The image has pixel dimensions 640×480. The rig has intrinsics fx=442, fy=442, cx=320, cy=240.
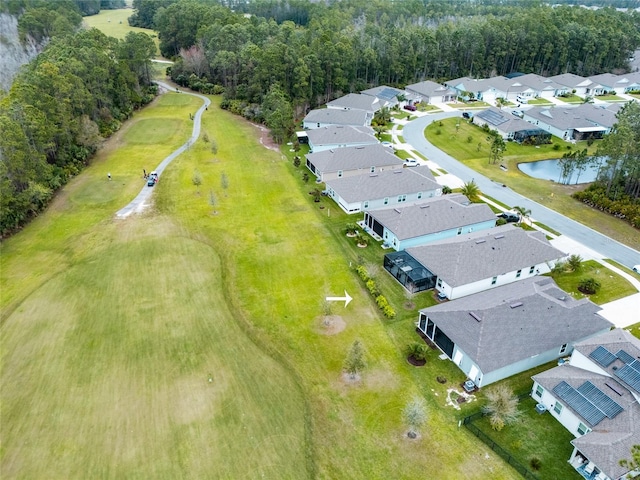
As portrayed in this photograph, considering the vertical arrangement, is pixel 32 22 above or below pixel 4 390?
above

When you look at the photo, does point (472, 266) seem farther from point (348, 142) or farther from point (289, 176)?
point (348, 142)

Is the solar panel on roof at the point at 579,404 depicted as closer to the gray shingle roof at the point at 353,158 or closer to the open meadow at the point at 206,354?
the open meadow at the point at 206,354

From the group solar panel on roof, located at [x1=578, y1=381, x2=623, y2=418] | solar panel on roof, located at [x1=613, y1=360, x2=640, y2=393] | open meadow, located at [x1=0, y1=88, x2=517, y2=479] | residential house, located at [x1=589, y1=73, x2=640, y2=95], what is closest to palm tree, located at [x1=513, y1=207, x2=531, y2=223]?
open meadow, located at [x1=0, y1=88, x2=517, y2=479]

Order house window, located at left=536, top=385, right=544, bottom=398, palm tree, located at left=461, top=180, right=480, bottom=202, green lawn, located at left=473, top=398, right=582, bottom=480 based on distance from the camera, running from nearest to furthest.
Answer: green lawn, located at left=473, top=398, right=582, bottom=480, house window, located at left=536, top=385, right=544, bottom=398, palm tree, located at left=461, top=180, right=480, bottom=202

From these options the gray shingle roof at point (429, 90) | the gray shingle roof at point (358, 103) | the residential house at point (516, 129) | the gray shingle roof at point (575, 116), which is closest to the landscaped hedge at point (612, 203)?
the residential house at point (516, 129)

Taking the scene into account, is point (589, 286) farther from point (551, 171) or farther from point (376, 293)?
point (551, 171)

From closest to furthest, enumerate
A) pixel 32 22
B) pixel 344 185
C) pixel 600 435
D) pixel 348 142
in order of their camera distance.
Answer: pixel 600 435 < pixel 344 185 < pixel 348 142 < pixel 32 22

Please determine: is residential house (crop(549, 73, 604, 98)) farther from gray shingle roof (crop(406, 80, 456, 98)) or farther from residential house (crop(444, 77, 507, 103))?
gray shingle roof (crop(406, 80, 456, 98))

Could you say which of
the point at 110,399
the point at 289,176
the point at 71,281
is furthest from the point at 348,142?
the point at 110,399
